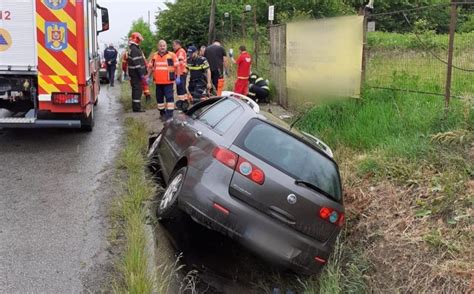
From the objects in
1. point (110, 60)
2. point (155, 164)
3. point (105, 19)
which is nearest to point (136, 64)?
point (105, 19)

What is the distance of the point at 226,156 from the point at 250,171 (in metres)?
0.27

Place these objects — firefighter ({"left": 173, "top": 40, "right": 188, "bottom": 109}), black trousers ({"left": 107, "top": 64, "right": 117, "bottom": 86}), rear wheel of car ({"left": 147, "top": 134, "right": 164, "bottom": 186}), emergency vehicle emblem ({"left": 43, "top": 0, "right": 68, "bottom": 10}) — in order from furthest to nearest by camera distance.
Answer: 1. black trousers ({"left": 107, "top": 64, "right": 117, "bottom": 86})
2. firefighter ({"left": 173, "top": 40, "right": 188, "bottom": 109})
3. emergency vehicle emblem ({"left": 43, "top": 0, "right": 68, "bottom": 10})
4. rear wheel of car ({"left": 147, "top": 134, "right": 164, "bottom": 186})

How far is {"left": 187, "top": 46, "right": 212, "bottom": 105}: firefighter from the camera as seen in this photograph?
11.2 metres

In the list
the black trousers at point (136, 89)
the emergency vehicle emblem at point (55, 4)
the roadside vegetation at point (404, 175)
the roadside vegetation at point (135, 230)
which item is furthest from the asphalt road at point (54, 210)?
the black trousers at point (136, 89)

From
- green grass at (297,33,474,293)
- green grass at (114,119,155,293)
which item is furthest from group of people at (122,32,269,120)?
green grass at (297,33,474,293)

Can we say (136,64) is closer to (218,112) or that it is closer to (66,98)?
(66,98)

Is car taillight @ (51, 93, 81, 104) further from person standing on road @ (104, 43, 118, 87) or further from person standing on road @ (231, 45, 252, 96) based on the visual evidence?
person standing on road @ (104, 43, 118, 87)

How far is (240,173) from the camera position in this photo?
4246mm

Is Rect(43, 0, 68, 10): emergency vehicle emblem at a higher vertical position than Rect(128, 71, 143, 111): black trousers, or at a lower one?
higher

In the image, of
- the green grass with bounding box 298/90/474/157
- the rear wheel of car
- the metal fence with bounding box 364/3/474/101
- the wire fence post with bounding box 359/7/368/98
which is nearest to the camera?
the green grass with bounding box 298/90/474/157

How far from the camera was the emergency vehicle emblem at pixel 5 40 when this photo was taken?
740cm

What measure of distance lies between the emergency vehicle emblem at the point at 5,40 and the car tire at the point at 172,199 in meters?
3.97

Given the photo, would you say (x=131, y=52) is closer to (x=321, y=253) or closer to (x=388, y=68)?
(x=388, y=68)

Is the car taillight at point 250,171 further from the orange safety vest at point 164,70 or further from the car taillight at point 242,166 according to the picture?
the orange safety vest at point 164,70
